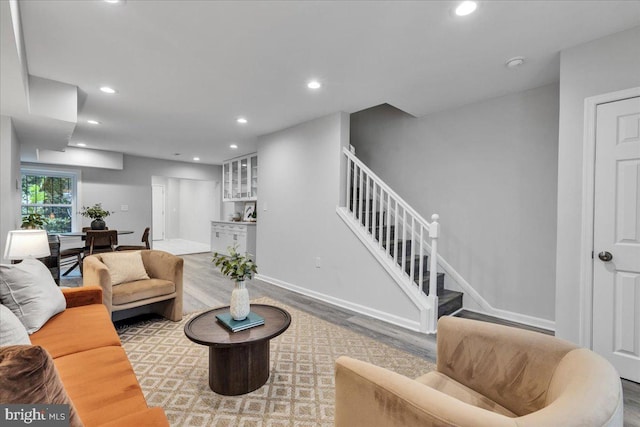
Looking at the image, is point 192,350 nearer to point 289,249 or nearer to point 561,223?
point 289,249

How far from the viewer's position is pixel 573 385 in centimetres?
89

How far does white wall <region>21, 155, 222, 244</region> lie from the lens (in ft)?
22.0

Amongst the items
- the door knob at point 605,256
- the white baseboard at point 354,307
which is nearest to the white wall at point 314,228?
the white baseboard at point 354,307

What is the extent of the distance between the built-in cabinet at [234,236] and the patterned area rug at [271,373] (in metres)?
3.12

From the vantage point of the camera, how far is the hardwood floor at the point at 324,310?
2077 millimetres

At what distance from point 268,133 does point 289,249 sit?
77.7 inches

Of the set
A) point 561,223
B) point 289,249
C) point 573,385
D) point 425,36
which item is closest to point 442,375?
point 573,385

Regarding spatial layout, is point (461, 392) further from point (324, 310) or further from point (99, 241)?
point (99, 241)

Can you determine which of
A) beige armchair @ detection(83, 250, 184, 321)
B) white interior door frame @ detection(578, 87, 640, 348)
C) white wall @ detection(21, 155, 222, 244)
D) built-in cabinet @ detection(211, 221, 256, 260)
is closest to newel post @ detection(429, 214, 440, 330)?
white interior door frame @ detection(578, 87, 640, 348)

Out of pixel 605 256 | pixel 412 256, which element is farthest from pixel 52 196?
pixel 605 256

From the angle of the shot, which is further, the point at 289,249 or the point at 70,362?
the point at 289,249

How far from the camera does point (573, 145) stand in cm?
235

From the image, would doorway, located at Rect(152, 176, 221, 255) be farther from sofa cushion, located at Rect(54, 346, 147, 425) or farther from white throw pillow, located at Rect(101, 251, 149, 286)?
sofa cushion, located at Rect(54, 346, 147, 425)

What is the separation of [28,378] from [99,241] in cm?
504
